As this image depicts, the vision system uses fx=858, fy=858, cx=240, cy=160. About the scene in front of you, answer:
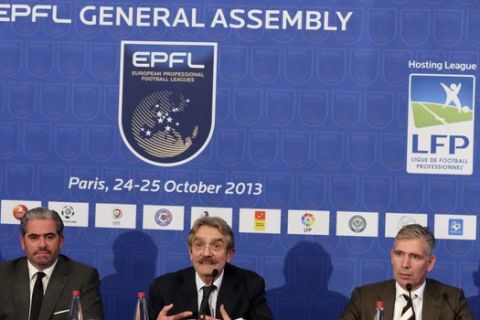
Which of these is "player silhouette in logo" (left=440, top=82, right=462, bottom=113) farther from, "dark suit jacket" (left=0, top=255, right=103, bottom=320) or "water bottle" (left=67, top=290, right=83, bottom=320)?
"water bottle" (left=67, top=290, right=83, bottom=320)

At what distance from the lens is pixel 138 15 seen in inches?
186

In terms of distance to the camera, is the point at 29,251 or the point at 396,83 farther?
the point at 396,83

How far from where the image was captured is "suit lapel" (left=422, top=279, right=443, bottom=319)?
3.95m

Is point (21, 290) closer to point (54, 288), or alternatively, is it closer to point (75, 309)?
point (54, 288)

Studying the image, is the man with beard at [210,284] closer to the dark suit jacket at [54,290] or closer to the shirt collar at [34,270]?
the dark suit jacket at [54,290]

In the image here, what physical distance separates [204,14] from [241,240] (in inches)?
49.4

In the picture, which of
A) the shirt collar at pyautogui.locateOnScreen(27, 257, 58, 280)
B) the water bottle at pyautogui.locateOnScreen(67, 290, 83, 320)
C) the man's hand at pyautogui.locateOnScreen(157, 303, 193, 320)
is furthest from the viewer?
the shirt collar at pyautogui.locateOnScreen(27, 257, 58, 280)

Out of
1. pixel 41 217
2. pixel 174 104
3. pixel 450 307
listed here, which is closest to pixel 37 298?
pixel 41 217

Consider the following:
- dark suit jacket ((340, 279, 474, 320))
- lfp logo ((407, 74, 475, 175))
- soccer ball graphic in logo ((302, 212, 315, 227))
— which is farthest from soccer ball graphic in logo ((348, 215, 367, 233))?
dark suit jacket ((340, 279, 474, 320))

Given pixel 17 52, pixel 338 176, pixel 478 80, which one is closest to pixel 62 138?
pixel 17 52

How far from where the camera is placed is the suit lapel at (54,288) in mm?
4078

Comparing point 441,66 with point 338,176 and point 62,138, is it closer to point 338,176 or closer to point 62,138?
point 338,176

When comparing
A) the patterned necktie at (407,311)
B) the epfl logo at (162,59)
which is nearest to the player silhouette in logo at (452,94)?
the patterned necktie at (407,311)

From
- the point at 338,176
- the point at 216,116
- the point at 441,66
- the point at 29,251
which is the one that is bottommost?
the point at 29,251
